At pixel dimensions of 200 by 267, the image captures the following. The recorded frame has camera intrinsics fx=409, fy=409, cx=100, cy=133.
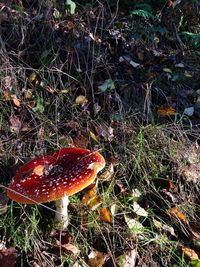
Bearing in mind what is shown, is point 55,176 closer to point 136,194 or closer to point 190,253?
point 136,194

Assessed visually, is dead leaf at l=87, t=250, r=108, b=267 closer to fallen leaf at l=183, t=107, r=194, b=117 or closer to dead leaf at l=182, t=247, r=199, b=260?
dead leaf at l=182, t=247, r=199, b=260

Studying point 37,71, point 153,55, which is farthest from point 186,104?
point 37,71

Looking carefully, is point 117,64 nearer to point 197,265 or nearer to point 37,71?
point 37,71

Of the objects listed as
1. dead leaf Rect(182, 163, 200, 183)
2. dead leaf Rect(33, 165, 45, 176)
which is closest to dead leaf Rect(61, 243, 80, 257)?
dead leaf Rect(33, 165, 45, 176)

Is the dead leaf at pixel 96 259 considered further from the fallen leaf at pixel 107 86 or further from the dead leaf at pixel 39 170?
the fallen leaf at pixel 107 86

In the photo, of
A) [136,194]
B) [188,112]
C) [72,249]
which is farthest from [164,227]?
[188,112]

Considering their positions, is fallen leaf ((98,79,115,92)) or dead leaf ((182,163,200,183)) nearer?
dead leaf ((182,163,200,183))

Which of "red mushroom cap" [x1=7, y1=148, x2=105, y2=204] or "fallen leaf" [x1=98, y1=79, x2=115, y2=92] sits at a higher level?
"fallen leaf" [x1=98, y1=79, x2=115, y2=92]

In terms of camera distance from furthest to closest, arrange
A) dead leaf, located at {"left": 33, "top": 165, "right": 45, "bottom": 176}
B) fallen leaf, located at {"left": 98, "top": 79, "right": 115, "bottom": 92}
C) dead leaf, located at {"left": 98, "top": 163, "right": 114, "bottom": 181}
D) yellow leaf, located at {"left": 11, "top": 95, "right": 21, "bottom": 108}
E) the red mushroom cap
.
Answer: fallen leaf, located at {"left": 98, "top": 79, "right": 115, "bottom": 92}
yellow leaf, located at {"left": 11, "top": 95, "right": 21, "bottom": 108}
dead leaf, located at {"left": 98, "top": 163, "right": 114, "bottom": 181}
dead leaf, located at {"left": 33, "top": 165, "right": 45, "bottom": 176}
the red mushroom cap
